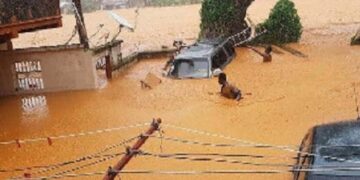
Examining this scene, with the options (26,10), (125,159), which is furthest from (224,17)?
(125,159)

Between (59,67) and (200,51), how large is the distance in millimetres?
5081

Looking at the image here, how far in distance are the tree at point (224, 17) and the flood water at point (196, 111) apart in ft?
12.1

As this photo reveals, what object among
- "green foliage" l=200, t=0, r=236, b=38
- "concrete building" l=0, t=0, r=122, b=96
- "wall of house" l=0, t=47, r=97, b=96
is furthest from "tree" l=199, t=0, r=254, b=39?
"wall of house" l=0, t=47, r=97, b=96

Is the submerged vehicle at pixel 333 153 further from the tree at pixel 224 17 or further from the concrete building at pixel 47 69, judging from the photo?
the tree at pixel 224 17

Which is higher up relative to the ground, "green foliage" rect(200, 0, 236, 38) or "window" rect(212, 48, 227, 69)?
"green foliage" rect(200, 0, 236, 38)

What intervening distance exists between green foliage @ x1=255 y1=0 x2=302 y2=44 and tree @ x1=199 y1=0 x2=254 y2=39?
1.16 meters

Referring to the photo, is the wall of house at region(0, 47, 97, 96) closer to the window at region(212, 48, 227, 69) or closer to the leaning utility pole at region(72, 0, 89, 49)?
the leaning utility pole at region(72, 0, 89, 49)

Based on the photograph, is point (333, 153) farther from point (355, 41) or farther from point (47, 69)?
point (355, 41)

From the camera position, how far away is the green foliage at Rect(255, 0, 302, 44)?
995 inches

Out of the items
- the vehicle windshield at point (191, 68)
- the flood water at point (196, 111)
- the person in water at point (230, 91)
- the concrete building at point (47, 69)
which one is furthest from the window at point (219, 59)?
the concrete building at point (47, 69)

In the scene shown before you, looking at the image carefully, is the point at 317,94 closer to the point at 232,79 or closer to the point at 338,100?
the point at 338,100

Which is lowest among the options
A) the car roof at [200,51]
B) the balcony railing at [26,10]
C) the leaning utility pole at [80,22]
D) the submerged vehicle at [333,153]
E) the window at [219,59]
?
the window at [219,59]

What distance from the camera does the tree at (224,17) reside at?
25.4 m

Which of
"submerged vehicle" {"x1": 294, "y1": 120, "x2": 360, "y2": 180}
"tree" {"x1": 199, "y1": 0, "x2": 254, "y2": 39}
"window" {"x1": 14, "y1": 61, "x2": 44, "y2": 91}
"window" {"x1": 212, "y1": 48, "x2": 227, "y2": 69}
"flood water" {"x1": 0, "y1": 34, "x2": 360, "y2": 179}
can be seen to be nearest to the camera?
"submerged vehicle" {"x1": 294, "y1": 120, "x2": 360, "y2": 180}
